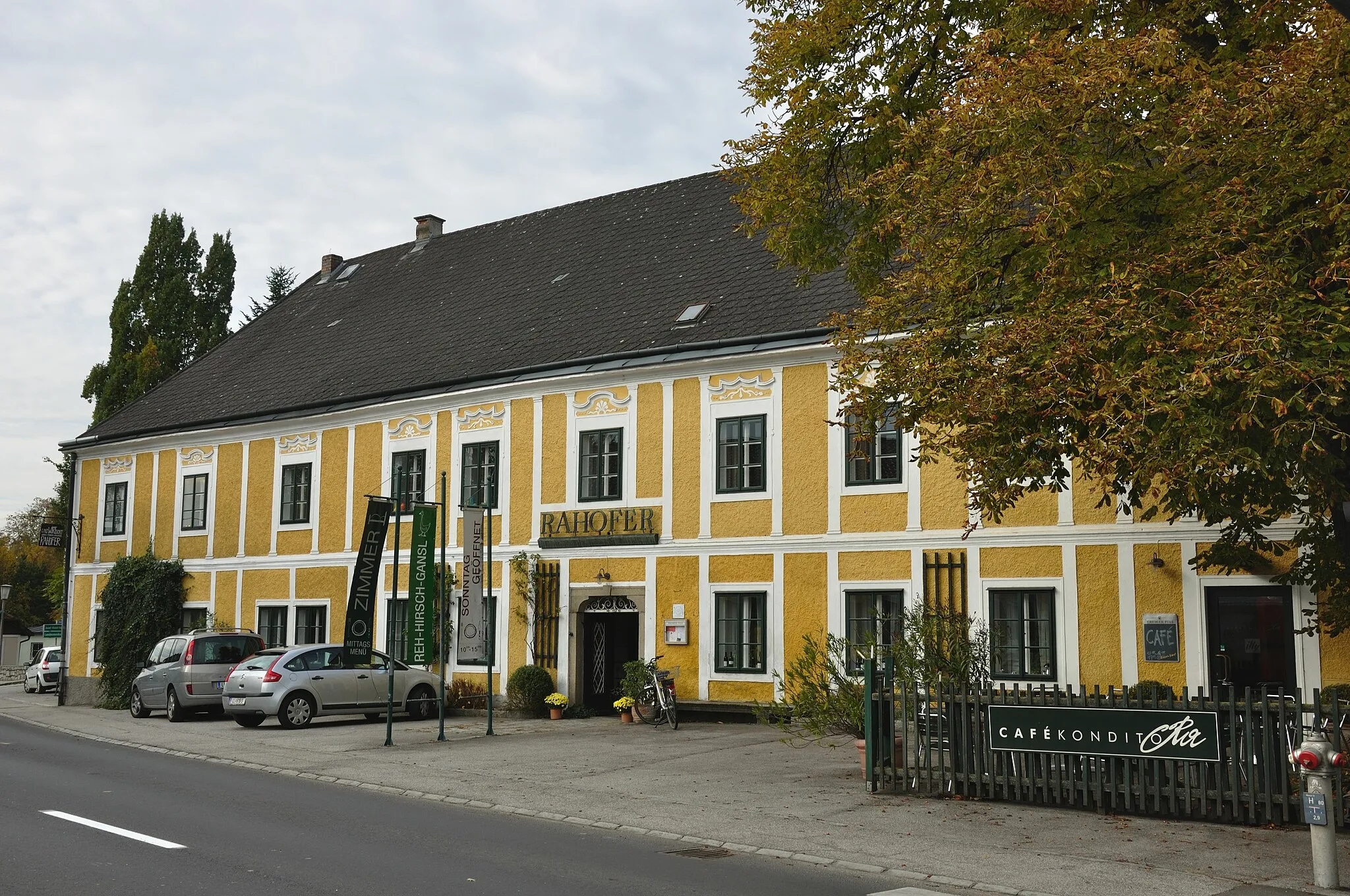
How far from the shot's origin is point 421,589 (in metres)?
19.7

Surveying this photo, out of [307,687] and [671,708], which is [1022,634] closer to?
[671,708]

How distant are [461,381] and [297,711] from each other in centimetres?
743

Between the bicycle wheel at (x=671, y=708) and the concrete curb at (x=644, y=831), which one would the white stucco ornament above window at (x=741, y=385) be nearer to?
the bicycle wheel at (x=671, y=708)

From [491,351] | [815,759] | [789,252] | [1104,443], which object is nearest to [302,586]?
[491,351]

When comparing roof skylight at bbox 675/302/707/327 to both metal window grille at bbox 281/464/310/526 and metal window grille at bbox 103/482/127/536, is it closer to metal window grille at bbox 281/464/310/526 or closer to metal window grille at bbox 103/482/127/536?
metal window grille at bbox 281/464/310/526

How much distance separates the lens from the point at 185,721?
2433cm

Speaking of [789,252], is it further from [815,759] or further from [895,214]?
[815,759]

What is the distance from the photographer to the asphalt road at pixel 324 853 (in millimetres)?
8383

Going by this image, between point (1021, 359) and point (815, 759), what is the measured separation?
8.12 m

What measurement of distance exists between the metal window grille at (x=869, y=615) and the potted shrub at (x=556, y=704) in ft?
18.4

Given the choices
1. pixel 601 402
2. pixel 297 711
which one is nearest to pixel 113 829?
pixel 297 711

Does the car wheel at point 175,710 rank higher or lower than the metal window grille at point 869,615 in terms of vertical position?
lower

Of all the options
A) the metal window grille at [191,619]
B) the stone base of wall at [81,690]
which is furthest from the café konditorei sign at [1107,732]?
the stone base of wall at [81,690]

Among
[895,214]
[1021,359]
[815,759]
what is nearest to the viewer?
[1021,359]
